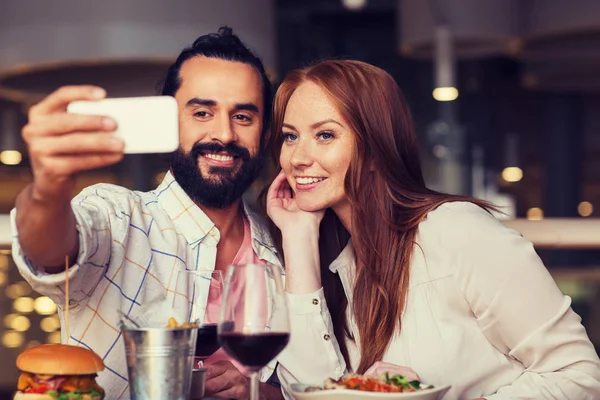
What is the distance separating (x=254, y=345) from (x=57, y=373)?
0.35 m

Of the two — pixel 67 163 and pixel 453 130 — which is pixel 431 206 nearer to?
pixel 67 163

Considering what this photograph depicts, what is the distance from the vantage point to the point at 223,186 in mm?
2666

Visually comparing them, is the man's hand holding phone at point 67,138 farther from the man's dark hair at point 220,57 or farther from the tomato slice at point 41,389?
the man's dark hair at point 220,57

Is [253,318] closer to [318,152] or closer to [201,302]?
[201,302]

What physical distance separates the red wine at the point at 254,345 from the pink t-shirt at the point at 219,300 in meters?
0.06

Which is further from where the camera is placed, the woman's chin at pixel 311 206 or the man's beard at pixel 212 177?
the man's beard at pixel 212 177

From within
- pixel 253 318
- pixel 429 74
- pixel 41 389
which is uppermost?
pixel 429 74

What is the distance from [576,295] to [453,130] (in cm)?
173

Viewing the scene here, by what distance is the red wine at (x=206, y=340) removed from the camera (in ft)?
5.64

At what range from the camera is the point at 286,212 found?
239 centimetres

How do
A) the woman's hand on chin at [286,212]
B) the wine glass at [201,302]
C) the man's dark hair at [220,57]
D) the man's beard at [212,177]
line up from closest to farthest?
the wine glass at [201,302]
the woman's hand on chin at [286,212]
the man's beard at [212,177]
the man's dark hair at [220,57]

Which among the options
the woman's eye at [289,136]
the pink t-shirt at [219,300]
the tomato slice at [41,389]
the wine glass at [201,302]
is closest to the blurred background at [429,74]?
the woman's eye at [289,136]

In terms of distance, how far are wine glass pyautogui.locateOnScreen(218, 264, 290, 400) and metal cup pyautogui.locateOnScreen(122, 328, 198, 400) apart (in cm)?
10

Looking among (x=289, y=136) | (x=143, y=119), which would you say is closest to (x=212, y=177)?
(x=289, y=136)
